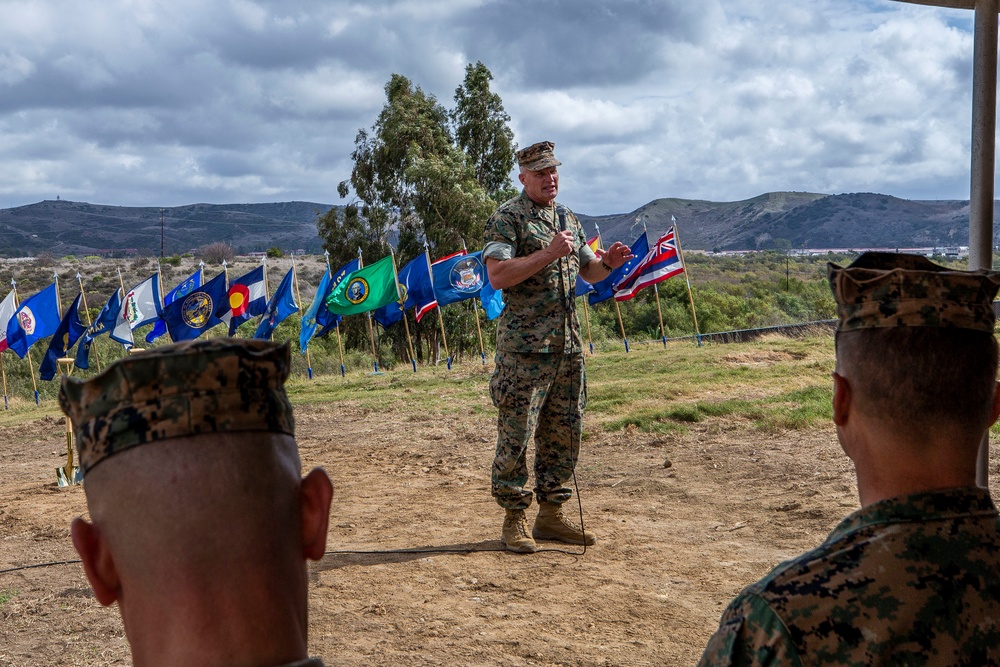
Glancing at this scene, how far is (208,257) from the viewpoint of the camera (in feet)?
204

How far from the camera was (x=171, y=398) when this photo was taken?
3.55 ft

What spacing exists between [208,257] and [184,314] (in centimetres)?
4714

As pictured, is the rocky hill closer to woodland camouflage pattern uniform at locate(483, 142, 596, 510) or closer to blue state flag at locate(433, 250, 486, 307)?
blue state flag at locate(433, 250, 486, 307)

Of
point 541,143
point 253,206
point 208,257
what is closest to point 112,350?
point 541,143

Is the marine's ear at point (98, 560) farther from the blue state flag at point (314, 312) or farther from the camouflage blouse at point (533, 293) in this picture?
the blue state flag at point (314, 312)

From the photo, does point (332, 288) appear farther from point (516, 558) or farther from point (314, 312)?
point (516, 558)

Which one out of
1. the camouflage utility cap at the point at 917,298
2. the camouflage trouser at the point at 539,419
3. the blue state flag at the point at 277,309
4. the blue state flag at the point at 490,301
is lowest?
the camouflage trouser at the point at 539,419

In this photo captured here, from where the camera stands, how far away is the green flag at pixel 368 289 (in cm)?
1745

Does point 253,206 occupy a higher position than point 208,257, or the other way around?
point 253,206

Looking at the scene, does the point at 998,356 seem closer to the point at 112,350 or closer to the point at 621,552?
the point at 621,552

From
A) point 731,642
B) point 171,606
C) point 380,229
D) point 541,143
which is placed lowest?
point 731,642

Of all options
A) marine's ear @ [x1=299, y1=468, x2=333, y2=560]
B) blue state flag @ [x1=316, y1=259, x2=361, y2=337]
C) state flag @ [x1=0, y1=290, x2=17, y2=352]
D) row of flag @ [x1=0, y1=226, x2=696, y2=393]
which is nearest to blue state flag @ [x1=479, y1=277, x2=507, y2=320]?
row of flag @ [x1=0, y1=226, x2=696, y2=393]

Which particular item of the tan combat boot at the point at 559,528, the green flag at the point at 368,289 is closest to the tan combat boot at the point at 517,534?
the tan combat boot at the point at 559,528

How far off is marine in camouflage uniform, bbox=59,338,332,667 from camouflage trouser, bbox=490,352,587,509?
4.04 meters
